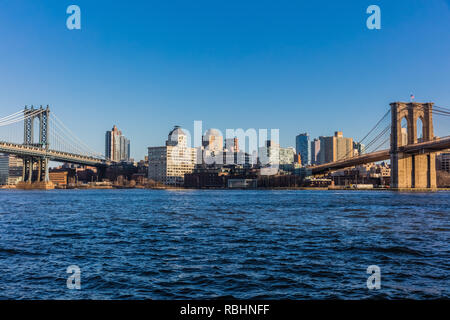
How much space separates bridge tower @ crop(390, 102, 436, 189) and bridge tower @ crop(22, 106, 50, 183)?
9034 cm

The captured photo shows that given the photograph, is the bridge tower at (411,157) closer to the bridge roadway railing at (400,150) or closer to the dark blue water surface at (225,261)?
the bridge roadway railing at (400,150)

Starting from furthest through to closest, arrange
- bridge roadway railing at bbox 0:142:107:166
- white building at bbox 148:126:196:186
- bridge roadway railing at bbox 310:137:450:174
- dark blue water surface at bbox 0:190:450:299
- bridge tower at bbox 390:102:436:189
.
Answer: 1. white building at bbox 148:126:196:186
2. bridge roadway railing at bbox 0:142:107:166
3. bridge tower at bbox 390:102:436:189
4. bridge roadway railing at bbox 310:137:450:174
5. dark blue water surface at bbox 0:190:450:299

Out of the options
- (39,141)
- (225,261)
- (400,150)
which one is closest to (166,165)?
(39,141)

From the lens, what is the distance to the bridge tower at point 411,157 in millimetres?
94875

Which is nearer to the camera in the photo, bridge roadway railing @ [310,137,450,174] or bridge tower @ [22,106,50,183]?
bridge roadway railing @ [310,137,450,174]

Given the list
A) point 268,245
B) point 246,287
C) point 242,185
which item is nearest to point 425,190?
point 242,185

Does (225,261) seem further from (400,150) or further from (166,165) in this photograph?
(166,165)

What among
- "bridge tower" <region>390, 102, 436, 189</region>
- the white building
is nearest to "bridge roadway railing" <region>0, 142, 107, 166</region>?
the white building

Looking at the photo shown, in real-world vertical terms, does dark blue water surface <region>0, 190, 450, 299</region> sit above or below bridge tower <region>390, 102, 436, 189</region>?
below

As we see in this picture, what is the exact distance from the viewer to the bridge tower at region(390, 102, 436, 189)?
94875 millimetres

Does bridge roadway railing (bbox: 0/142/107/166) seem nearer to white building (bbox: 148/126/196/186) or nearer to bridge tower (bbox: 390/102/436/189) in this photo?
white building (bbox: 148/126/196/186)

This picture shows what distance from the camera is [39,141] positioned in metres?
121

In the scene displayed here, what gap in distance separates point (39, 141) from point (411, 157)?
10015 cm
